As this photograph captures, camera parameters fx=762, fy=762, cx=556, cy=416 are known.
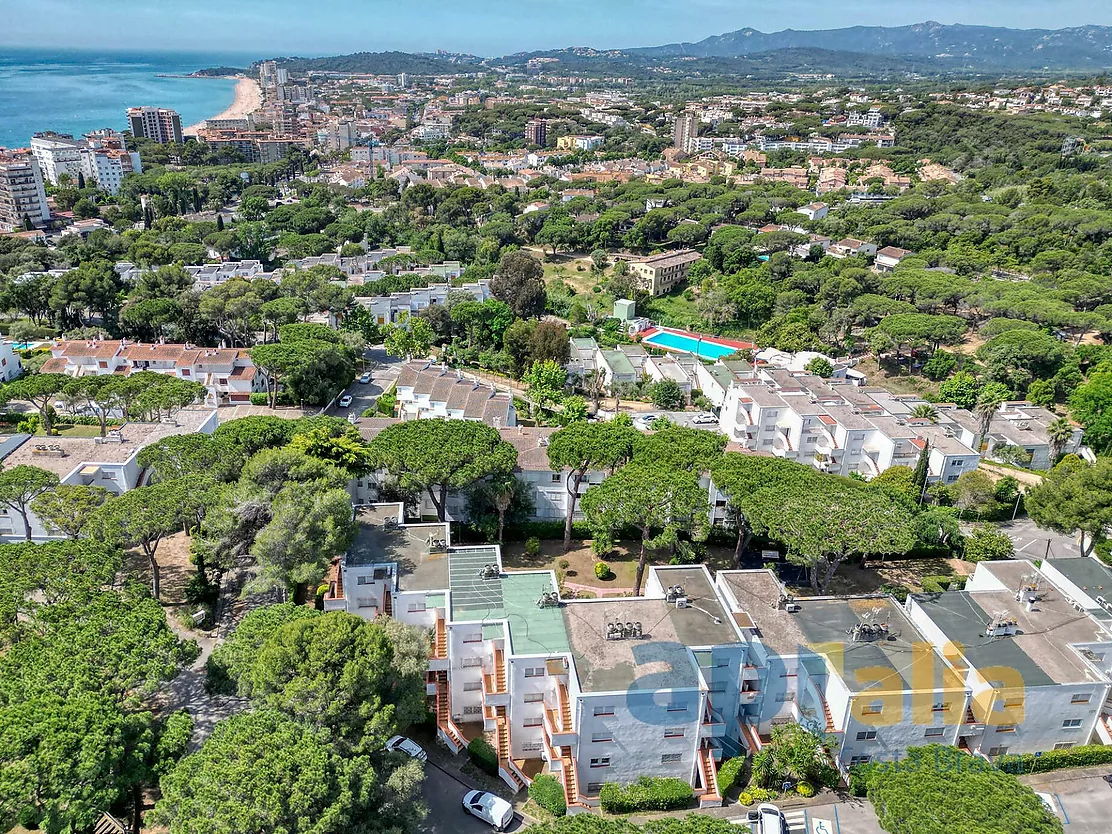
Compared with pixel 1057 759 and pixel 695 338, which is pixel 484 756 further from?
pixel 695 338

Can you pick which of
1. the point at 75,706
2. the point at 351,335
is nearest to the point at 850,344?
the point at 351,335

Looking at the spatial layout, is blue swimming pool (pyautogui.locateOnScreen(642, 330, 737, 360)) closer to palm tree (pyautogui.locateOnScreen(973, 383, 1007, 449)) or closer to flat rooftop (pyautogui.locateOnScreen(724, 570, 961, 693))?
palm tree (pyautogui.locateOnScreen(973, 383, 1007, 449))

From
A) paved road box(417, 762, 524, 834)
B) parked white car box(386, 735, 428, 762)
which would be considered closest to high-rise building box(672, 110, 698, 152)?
parked white car box(386, 735, 428, 762)

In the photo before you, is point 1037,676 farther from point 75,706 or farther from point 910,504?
point 75,706

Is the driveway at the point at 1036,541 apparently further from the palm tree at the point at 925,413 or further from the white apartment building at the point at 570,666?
the white apartment building at the point at 570,666

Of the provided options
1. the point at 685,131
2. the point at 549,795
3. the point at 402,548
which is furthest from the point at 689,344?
the point at 685,131
